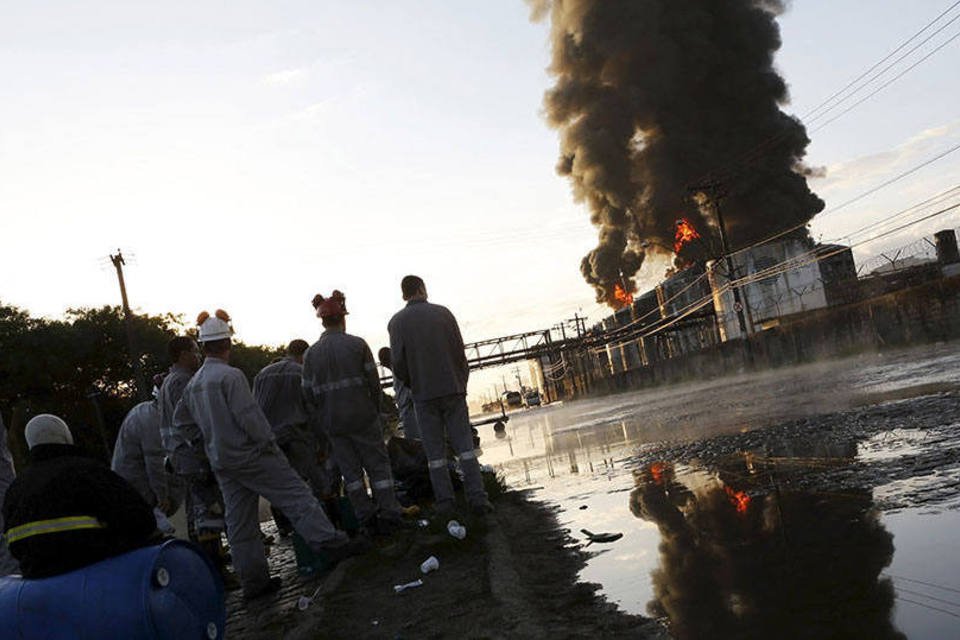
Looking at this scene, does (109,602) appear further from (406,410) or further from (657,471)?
(406,410)

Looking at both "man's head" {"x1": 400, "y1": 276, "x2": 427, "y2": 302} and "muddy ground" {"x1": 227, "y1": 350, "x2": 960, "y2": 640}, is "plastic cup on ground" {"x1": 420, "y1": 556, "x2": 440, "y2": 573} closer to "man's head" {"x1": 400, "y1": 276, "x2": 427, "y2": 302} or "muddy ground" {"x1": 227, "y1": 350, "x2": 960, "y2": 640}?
"muddy ground" {"x1": 227, "y1": 350, "x2": 960, "y2": 640}

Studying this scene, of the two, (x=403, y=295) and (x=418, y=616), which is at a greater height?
(x=403, y=295)

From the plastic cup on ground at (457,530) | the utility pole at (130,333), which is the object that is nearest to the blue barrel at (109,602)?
the plastic cup on ground at (457,530)

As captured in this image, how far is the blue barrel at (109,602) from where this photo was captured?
3.19m

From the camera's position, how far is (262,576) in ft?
20.5

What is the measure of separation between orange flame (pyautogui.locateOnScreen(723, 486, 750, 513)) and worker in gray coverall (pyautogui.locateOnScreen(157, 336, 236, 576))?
12.1 ft

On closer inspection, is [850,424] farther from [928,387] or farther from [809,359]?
[809,359]

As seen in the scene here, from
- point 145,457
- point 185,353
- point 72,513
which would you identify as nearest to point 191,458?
point 185,353

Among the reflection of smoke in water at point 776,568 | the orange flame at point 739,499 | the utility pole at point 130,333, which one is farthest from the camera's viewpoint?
the utility pole at point 130,333

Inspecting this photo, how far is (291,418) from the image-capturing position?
7.96 m

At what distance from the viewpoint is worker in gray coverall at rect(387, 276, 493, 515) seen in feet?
24.8

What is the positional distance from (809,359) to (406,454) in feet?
84.8

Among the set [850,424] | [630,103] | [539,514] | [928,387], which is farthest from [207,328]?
[630,103]

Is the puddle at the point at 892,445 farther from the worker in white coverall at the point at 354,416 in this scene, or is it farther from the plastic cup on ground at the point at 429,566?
the worker in white coverall at the point at 354,416
